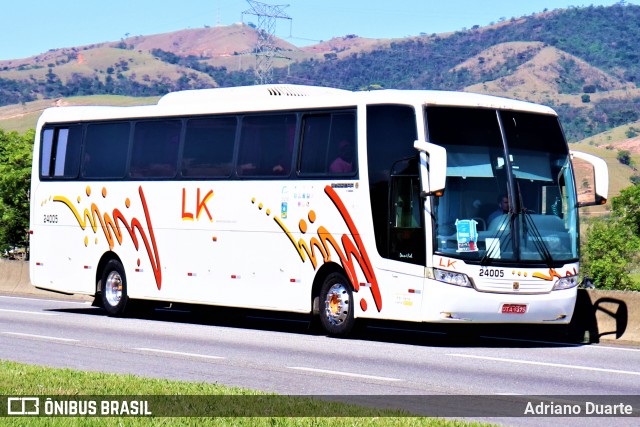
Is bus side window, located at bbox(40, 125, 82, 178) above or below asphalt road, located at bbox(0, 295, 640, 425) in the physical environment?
above

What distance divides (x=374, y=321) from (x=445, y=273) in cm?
554

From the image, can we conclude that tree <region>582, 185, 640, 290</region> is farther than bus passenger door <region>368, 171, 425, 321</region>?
Yes

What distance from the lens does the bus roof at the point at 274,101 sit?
1873 centimetres

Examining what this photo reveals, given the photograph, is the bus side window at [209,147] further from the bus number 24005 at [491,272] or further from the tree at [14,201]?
the tree at [14,201]

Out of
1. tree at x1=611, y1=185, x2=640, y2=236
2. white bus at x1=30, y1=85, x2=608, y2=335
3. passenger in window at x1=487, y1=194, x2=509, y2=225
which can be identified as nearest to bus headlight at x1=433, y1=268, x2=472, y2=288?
white bus at x1=30, y1=85, x2=608, y2=335

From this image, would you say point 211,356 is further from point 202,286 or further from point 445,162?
point 202,286

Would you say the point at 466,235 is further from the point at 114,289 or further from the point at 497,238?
the point at 114,289

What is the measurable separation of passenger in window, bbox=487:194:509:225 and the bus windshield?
0.01 m

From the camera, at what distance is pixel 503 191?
18.2 metres

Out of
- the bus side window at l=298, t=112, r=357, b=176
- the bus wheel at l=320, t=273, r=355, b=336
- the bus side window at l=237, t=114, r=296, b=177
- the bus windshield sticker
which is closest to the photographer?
the bus windshield sticker

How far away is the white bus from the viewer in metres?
18.1

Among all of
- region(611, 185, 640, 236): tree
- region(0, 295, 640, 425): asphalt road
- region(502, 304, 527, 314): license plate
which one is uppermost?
region(611, 185, 640, 236): tree

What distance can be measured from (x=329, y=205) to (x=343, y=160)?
0.73 meters

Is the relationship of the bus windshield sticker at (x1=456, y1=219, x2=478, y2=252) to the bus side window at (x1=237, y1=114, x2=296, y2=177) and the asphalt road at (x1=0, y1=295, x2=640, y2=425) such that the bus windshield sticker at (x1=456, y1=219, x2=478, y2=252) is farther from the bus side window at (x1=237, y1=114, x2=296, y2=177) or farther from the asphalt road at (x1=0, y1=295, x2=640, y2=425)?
the bus side window at (x1=237, y1=114, x2=296, y2=177)
